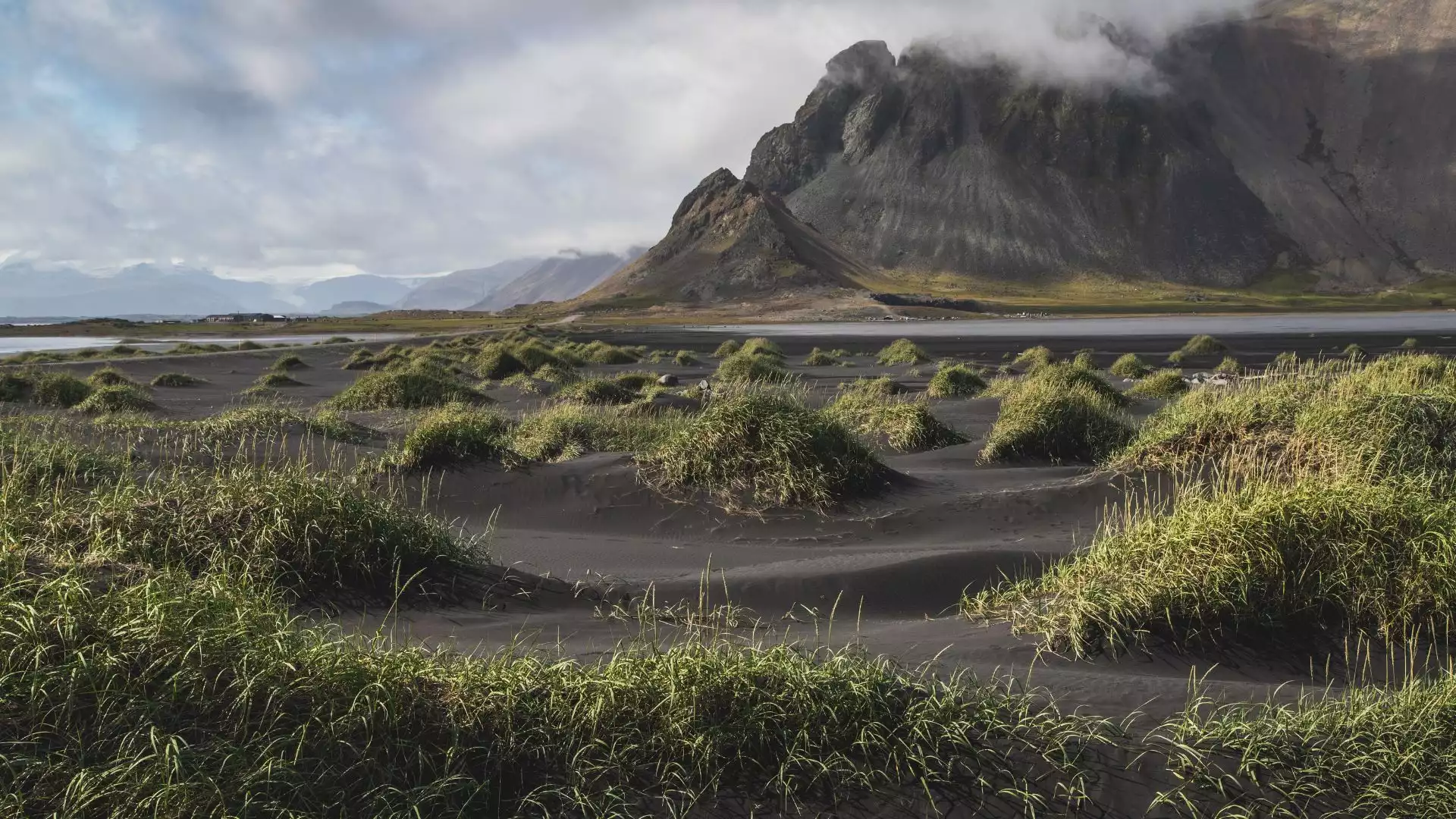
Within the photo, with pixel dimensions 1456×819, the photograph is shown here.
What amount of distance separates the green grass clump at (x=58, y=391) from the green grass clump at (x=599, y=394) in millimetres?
13393

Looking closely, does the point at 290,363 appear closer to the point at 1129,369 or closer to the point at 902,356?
the point at 902,356

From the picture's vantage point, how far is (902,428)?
1809 cm

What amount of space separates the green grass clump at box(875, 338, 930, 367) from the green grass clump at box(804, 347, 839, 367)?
99.5 inches

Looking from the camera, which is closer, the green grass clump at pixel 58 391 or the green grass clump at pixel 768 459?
the green grass clump at pixel 768 459

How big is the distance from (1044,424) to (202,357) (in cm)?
4614

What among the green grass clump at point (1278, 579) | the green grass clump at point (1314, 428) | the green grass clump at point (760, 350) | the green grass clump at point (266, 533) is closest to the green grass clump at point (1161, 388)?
the green grass clump at point (1314, 428)

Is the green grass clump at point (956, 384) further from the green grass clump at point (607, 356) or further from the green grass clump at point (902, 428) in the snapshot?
the green grass clump at point (607, 356)

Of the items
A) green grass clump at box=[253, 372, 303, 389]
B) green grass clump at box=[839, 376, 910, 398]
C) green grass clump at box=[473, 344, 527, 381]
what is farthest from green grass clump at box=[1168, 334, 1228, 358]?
green grass clump at box=[253, 372, 303, 389]

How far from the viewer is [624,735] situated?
189 inches

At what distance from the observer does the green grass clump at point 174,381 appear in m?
34.2

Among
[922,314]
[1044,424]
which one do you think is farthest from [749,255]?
[1044,424]

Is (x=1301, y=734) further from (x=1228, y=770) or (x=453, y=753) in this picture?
(x=453, y=753)

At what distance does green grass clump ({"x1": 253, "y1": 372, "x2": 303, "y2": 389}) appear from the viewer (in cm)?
3459

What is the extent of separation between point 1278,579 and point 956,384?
23.3 m
